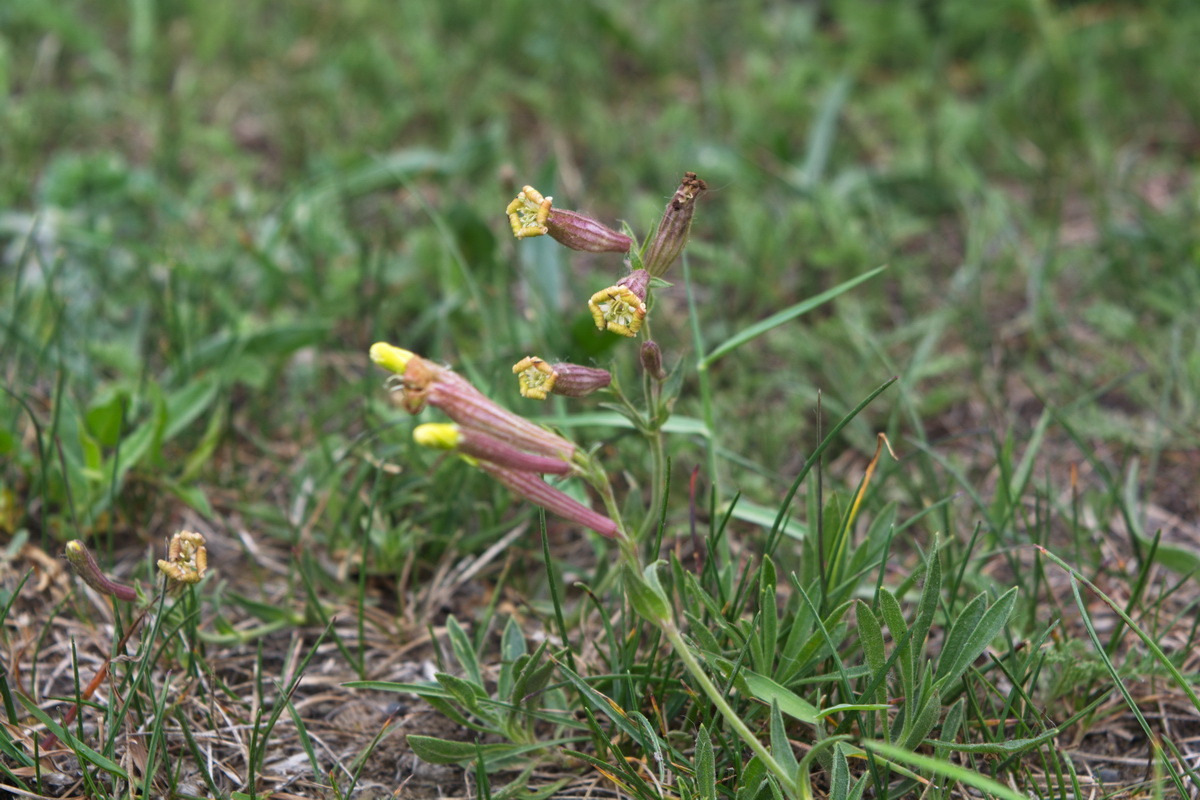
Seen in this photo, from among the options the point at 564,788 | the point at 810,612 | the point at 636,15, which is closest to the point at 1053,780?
the point at 810,612

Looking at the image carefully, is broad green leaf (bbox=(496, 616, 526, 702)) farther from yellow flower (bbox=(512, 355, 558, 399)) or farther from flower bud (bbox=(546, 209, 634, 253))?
flower bud (bbox=(546, 209, 634, 253))

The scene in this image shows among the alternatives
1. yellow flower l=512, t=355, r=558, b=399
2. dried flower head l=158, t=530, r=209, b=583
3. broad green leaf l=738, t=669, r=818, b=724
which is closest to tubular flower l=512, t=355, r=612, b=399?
yellow flower l=512, t=355, r=558, b=399

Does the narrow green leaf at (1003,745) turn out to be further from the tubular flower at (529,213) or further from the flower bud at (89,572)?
the flower bud at (89,572)

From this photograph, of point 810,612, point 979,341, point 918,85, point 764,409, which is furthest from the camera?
point 918,85

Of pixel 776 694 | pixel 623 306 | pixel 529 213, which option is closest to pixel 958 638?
pixel 776 694

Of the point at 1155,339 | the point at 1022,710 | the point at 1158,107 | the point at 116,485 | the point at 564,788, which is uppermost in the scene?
the point at 1158,107

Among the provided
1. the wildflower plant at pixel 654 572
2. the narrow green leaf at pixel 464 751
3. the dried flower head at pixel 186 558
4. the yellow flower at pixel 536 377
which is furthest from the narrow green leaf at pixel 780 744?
the dried flower head at pixel 186 558

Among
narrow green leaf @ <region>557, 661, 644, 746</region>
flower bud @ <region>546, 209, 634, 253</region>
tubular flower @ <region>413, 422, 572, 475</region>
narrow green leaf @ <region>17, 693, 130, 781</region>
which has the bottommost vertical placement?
narrow green leaf @ <region>17, 693, 130, 781</region>

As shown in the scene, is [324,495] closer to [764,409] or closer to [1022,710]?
[764,409]
